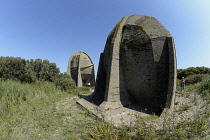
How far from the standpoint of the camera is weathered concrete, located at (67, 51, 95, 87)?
2025 centimetres

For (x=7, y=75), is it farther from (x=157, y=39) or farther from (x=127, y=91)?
(x=157, y=39)

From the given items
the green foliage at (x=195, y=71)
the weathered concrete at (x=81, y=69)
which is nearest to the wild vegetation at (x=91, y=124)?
the weathered concrete at (x=81, y=69)

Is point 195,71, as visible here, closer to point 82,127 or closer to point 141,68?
point 141,68

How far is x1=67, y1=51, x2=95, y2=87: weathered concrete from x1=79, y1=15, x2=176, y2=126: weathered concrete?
14280 millimetres

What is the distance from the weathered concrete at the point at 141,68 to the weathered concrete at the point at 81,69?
14280 mm

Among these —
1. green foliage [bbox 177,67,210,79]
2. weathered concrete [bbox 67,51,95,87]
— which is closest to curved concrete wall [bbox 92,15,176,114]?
weathered concrete [bbox 67,51,95,87]

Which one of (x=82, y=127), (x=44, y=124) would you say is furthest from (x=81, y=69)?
(x=82, y=127)

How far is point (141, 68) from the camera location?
610 cm

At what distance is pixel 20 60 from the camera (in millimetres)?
14883

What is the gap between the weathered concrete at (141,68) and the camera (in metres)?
5.81

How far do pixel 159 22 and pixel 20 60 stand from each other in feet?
50.8

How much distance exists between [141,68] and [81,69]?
50.7ft

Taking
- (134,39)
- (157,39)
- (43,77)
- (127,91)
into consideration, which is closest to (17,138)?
(127,91)

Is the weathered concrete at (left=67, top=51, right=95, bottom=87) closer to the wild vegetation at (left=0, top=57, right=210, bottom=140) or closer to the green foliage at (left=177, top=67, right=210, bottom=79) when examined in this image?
the wild vegetation at (left=0, top=57, right=210, bottom=140)
